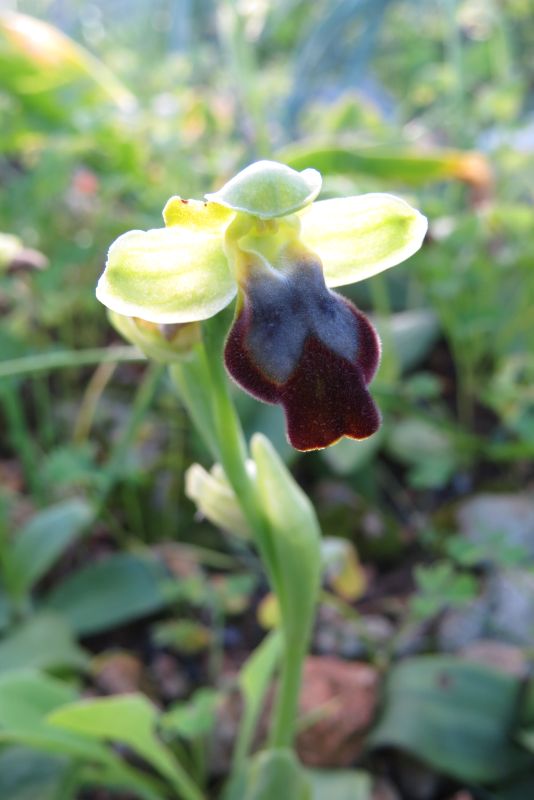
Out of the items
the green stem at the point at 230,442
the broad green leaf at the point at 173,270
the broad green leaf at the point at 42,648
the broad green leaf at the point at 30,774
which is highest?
the broad green leaf at the point at 173,270

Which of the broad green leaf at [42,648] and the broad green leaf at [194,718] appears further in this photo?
the broad green leaf at [42,648]

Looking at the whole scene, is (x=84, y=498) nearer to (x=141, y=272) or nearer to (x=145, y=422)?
(x=145, y=422)

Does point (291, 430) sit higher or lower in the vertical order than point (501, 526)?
higher

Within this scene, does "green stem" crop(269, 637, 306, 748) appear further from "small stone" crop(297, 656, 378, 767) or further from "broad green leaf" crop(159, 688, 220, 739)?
"small stone" crop(297, 656, 378, 767)

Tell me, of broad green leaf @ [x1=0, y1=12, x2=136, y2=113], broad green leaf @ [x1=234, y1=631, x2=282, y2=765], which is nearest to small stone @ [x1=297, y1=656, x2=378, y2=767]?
broad green leaf @ [x1=234, y1=631, x2=282, y2=765]

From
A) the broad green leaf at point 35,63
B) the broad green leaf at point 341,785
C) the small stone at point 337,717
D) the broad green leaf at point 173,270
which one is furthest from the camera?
the broad green leaf at point 35,63

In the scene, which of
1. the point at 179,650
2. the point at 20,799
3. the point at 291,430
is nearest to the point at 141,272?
the point at 291,430

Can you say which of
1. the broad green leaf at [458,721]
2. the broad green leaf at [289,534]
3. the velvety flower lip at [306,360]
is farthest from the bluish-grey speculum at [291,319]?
the broad green leaf at [458,721]

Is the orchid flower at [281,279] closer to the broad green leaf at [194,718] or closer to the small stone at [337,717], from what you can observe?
the broad green leaf at [194,718]
